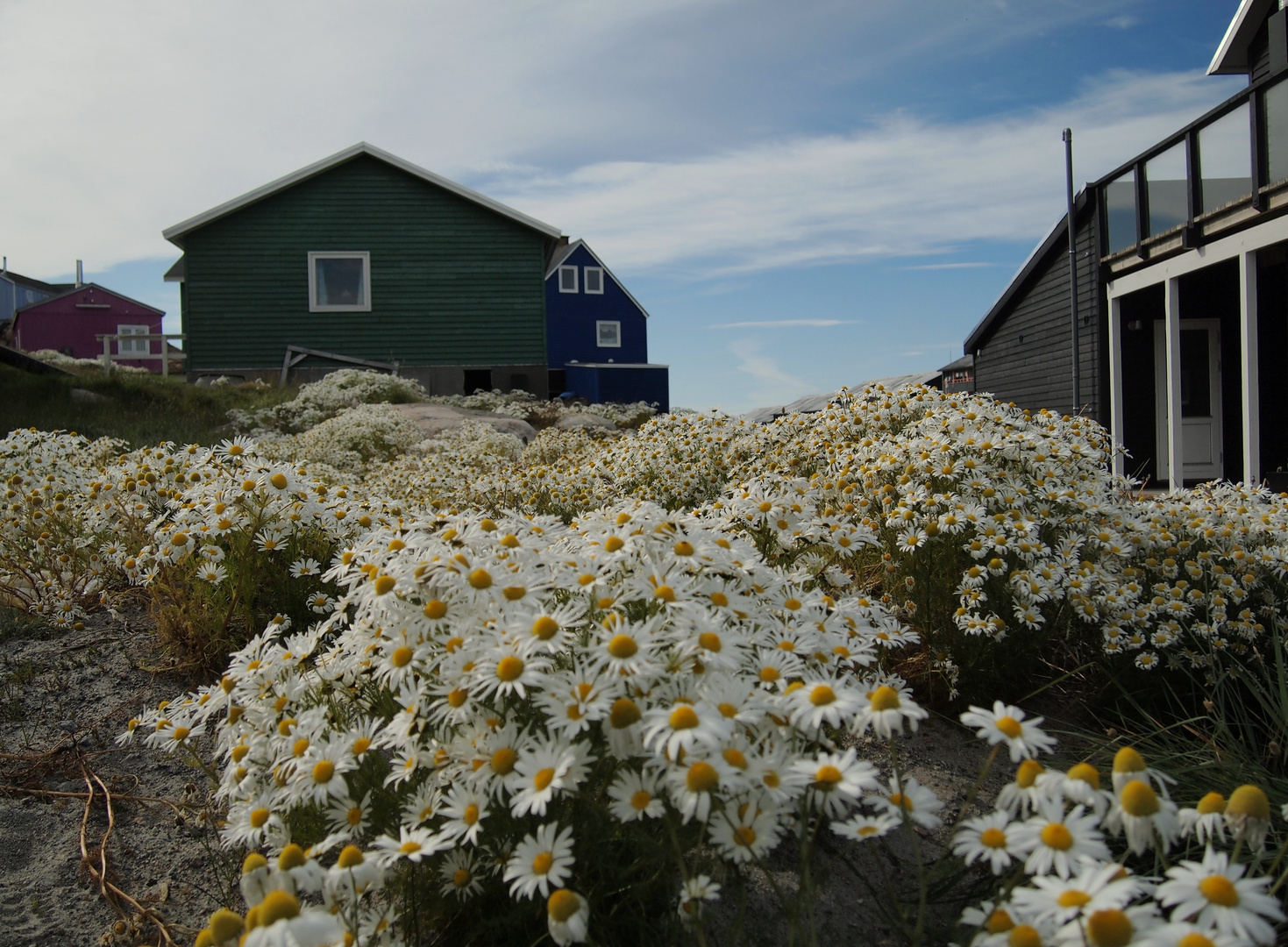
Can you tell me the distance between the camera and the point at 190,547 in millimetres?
3195

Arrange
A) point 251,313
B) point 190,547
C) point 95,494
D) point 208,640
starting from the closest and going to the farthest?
1. point 190,547
2. point 208,640
3. point 95,494
4. point 251,313

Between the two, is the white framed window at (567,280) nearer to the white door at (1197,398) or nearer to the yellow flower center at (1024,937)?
the white door at (1197,398)

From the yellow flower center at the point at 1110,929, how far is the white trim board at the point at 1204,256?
34.2ft

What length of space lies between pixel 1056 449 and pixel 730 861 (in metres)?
2.74

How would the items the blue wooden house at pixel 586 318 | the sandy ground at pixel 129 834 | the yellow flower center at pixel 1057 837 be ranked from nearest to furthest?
the yellow flower center at pixel 1057 837
the sandy ground at pixel 129 834
the blue wooden house at pixel 586 318

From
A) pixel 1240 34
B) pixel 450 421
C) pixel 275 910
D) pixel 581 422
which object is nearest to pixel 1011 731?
pixel 275 910

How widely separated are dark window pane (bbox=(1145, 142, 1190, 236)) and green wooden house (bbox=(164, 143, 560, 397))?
1138cm

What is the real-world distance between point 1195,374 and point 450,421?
37.5 feet

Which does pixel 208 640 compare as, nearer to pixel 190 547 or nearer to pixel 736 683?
pixel 190 547

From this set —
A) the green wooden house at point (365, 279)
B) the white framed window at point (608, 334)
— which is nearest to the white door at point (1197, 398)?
the green wooden house at point (365, 279)

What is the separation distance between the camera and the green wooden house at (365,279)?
59.1 feet

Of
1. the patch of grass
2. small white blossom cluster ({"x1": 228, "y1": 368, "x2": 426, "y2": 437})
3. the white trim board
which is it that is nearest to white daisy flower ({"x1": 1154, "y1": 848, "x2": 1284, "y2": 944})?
the patch of grass

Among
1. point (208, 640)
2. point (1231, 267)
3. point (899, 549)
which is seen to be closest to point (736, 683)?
point (899, 549)

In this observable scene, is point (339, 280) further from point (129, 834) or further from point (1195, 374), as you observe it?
point (129, 834)
